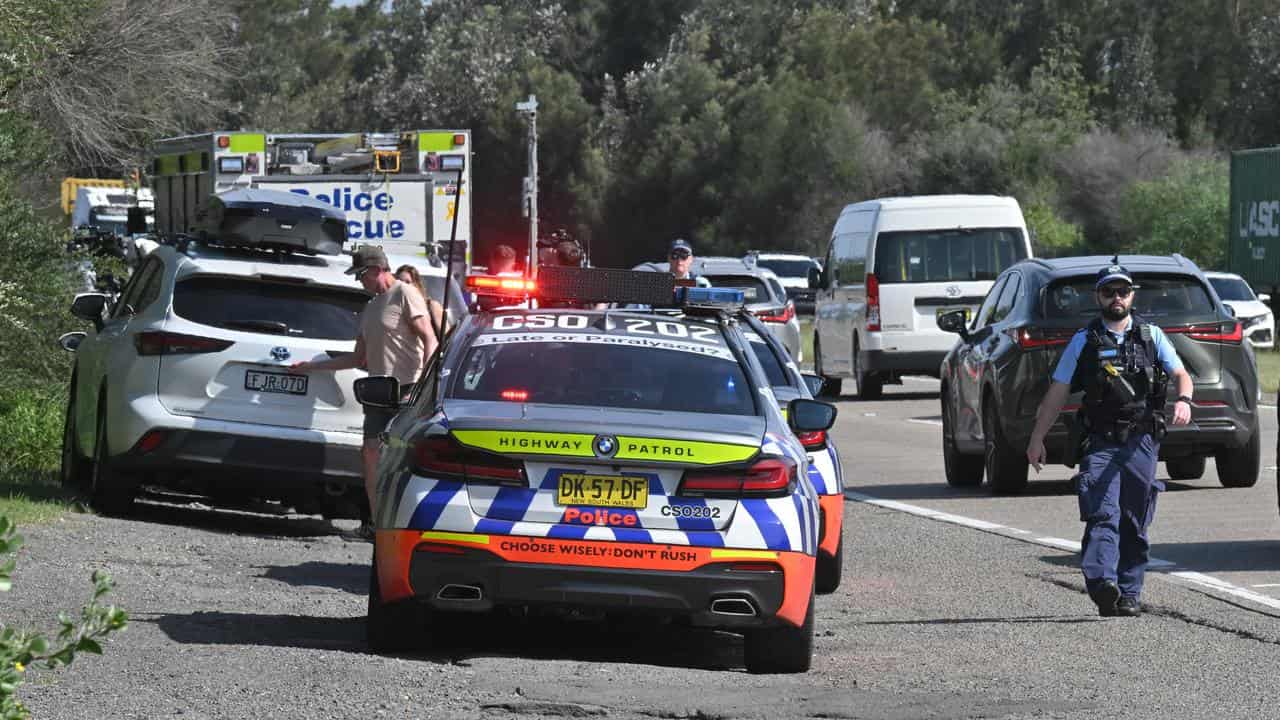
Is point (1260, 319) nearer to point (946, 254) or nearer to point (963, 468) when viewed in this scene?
point (946, 254)

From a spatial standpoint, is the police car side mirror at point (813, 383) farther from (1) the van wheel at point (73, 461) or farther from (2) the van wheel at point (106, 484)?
(1) the van wheel at point (73, 461)

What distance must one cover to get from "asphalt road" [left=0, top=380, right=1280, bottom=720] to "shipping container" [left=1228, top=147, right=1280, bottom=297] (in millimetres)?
30459

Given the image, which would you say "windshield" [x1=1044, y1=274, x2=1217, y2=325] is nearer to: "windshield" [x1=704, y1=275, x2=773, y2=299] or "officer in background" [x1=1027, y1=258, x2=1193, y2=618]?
"officer in background" [x1=1027, y1=258, x2=1193, y2=618]

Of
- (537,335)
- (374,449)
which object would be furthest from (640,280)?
(374,449)

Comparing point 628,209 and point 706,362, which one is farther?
point 628,209

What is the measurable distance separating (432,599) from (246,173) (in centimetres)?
1717

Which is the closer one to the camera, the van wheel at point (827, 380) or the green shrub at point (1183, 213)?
the van wheel at point (827, 380)

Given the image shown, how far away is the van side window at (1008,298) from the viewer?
16984 mm

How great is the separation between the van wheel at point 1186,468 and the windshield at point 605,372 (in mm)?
9199

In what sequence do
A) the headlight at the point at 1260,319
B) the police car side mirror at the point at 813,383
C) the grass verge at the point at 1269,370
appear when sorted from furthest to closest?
1. the headlight at the point at 1260,319
2. the grass verge at the point at 1269,370
3. the police car side mirror at the point at 813,383

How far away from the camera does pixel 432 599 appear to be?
839cm

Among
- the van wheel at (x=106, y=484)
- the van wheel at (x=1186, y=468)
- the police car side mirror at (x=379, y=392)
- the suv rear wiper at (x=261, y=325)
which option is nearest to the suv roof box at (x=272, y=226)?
the suv rear wiper at (x=261, y=325)

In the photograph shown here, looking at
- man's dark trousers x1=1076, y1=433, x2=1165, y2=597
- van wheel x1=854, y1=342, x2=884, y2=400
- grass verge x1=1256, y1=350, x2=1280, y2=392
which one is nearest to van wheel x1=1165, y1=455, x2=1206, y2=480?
man's dark trousers x1=1076, y1=433, x2=1165, y2=597

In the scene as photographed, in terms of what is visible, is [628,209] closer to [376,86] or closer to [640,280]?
[376,86]
